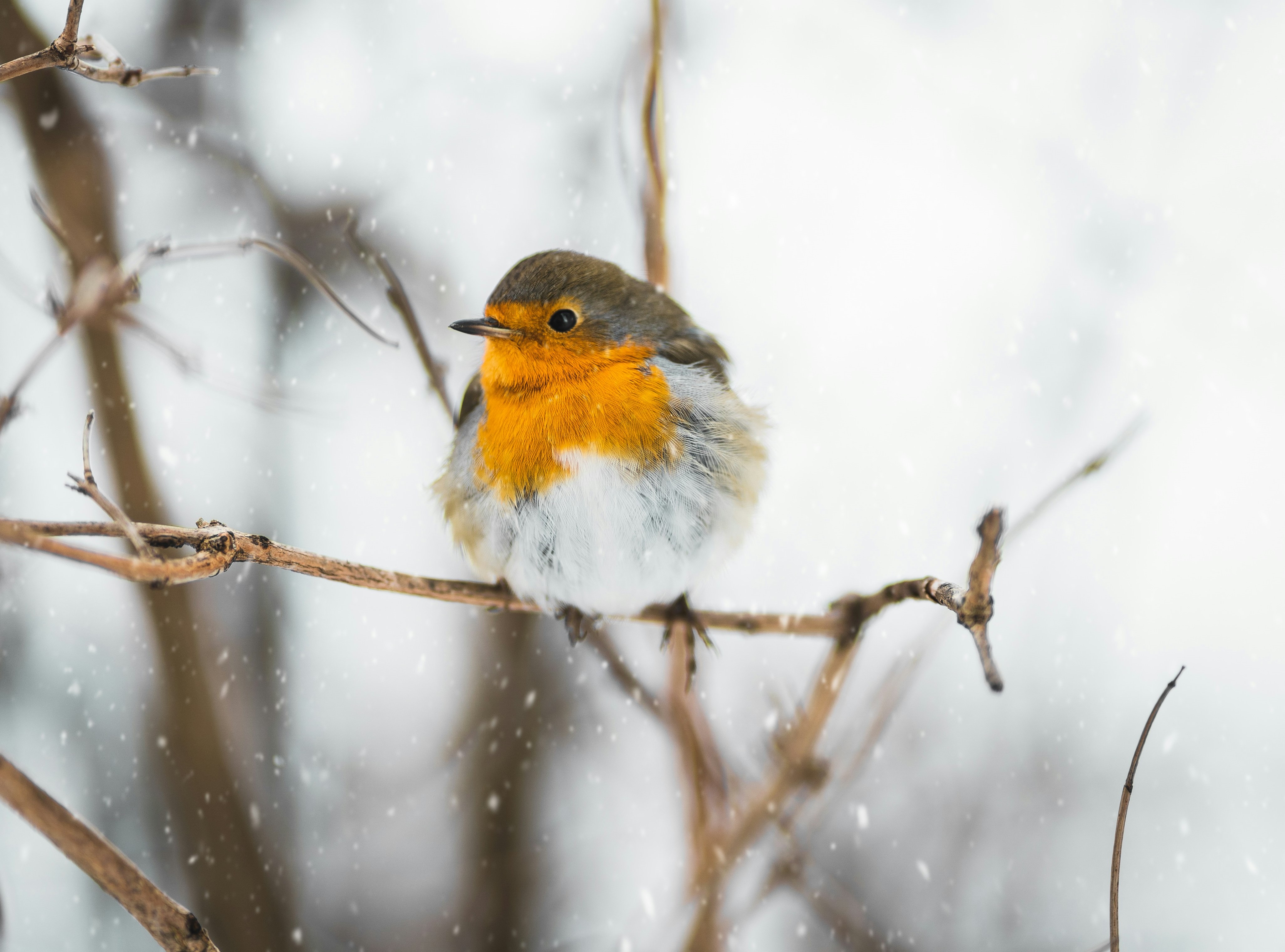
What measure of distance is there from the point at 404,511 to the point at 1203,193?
145 inches

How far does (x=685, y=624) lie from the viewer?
2420 millimetres

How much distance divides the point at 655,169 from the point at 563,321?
44 cm

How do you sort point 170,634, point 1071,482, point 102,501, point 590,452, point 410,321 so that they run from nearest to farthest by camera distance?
1. point 102,501
2. point 1071,482
3. point 410,321
4. point 590,452
5. point 170,634

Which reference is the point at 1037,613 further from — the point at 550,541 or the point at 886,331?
the point at 550,541

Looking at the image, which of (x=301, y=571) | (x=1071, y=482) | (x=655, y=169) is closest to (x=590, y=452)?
(x=655, y=169)

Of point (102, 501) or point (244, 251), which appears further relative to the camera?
point (244, 251)

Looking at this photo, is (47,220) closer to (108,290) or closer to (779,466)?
(108,290)

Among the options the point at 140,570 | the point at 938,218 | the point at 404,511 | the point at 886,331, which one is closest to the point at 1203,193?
the point at 938,218

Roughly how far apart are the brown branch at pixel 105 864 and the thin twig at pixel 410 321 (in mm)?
1021

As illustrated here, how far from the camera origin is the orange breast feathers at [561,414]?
6.41 feet

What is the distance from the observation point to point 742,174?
12.5 feet

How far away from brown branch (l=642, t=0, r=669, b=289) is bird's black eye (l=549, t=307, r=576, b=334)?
24 cm

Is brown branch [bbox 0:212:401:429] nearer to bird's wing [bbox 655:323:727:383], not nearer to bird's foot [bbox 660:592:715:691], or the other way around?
bird's wing [bbox 655:323:727:383]

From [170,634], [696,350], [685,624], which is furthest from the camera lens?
[170,634]
